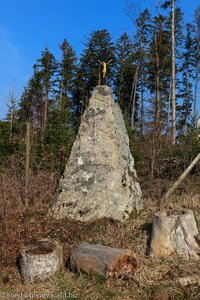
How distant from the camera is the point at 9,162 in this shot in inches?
408

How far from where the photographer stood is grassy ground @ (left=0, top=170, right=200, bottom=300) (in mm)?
4168

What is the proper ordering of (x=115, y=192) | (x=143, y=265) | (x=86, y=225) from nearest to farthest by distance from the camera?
(x=143, y=265)
(x=86, y=225)
(x=115, y=192)

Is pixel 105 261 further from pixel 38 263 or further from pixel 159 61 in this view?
pixel 159 61

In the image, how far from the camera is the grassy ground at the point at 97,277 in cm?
417

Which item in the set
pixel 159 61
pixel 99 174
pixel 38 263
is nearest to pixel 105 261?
pixel 38 263

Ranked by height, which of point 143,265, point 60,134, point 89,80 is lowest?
point 143,265

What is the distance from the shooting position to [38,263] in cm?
468

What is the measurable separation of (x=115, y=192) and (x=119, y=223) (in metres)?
0.64

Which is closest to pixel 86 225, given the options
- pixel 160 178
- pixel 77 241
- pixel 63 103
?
pixel 77 241

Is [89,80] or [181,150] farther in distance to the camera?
[89,80]

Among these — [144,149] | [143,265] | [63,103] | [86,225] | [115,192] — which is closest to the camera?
[143,265]

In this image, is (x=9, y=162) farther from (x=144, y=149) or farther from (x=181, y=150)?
(x=181, y=150)

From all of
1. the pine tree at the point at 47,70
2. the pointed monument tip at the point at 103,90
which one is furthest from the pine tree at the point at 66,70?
the pointed monument tip at the point at 103,90

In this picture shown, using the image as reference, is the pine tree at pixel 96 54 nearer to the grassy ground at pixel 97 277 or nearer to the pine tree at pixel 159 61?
the pine tree at pixel 159 61
